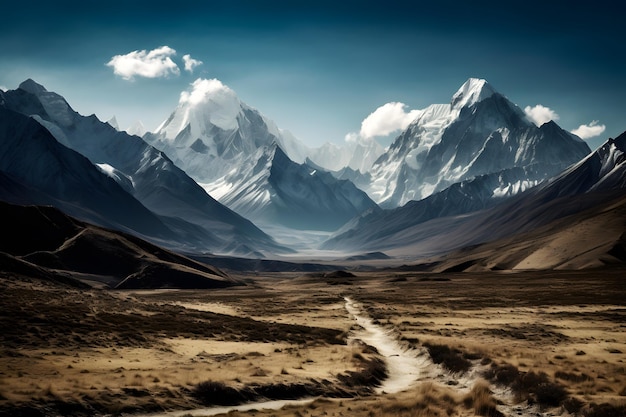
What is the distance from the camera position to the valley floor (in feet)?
86.3

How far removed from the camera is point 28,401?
23.9 meters

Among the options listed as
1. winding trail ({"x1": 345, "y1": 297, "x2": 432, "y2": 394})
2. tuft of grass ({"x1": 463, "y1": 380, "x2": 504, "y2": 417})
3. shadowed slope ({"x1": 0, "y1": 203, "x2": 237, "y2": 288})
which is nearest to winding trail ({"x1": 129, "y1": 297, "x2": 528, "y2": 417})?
winding trail ({"x1": 345, "y1": 297, "x2": 432, "y2": 394})

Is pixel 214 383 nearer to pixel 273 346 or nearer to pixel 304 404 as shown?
pixel 304 404

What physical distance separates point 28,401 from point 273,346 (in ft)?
86.7

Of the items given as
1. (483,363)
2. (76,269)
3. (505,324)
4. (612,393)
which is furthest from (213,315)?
(76,269)

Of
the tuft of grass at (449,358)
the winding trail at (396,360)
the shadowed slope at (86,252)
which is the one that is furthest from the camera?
the shadowed slope at (86,252)

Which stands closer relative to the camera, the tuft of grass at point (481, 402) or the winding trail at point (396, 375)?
the tuft of grass at point (481, 402)

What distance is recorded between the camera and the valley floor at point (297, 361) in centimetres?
2630

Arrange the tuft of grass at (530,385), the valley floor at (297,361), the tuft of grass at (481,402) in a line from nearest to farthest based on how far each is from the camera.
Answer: the tuft of grass at (481,402)
the valley floor at (297,361)
the tuft of grass at (530,385)

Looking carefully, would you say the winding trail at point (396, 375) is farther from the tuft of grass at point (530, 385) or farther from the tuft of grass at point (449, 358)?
the tuft of grass at point (530, 385)

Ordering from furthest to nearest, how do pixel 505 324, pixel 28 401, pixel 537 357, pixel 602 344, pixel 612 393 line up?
pixel 505 324
pixel 602 344
pixel 537 357
pixel 612 393
pixel 28 401

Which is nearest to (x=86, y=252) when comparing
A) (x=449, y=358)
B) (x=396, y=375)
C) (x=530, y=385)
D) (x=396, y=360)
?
(x=396, y=360)

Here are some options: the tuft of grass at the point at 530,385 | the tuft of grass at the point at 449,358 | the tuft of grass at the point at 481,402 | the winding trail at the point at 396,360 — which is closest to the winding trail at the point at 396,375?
the winding trail at the point at 396,360

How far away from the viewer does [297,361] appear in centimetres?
3969
